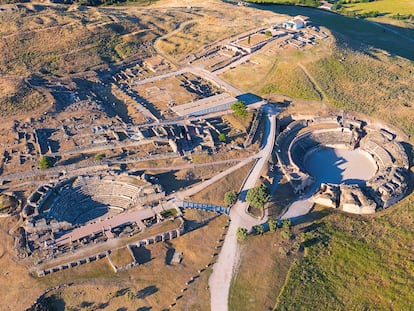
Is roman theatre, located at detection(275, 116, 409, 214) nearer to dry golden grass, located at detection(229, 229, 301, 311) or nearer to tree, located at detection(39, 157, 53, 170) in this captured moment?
dry golden grass, located at detection(229, 229, 301, 311)

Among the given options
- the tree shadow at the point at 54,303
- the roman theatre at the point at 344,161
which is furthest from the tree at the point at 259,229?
the tree shadow at the point at 54,303

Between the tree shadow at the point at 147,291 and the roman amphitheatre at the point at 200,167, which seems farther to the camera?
the roman amphitheatre at the point at 200,167

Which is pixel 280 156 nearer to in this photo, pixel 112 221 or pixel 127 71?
pixel 112 221

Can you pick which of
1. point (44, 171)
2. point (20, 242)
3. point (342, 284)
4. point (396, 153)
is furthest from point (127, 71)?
point (342, 284)

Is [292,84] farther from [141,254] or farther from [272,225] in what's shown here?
[141,254]

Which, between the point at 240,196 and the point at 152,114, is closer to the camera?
the point at 240,196

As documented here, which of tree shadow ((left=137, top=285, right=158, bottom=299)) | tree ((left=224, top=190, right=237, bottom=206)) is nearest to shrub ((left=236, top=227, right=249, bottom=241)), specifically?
tree ((left=224, top=190, right=237, bottom=206))

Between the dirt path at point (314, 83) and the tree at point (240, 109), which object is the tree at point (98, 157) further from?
the dirt path at point (314, 83)
